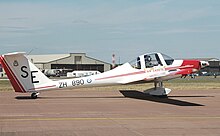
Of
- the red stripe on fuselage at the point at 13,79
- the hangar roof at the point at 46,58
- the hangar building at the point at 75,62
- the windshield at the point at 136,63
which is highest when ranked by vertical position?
the hangar roof at the point at 46,58

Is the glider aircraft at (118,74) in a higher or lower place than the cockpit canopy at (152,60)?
lower

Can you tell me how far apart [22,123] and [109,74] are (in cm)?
1008

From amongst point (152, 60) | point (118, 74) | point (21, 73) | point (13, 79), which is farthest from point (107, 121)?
point (152, 60)

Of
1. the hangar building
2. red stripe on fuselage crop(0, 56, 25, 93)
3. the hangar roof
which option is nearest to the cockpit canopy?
red stripe on fuselage crop(0, 56, 25, 93)

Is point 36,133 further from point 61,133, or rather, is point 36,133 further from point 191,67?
point 191,67

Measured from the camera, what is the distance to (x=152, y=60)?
21.8m

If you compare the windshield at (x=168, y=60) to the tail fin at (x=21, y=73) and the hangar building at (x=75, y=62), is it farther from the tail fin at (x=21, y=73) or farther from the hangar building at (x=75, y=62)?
the hangar building at (x=75, y=62)

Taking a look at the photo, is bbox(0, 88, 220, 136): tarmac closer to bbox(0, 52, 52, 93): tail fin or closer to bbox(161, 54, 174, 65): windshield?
bbox(0, 52, 52, 93): tail fin

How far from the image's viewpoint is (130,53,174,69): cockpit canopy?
21.7 m

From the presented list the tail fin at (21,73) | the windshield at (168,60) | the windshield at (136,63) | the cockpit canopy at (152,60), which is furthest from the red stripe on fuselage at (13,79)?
the windshield at (168,60)

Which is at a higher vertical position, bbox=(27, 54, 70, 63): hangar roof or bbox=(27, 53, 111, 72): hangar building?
bbox=(27, 54, 70, 63): hangar roof

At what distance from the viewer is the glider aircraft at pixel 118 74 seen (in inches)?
779

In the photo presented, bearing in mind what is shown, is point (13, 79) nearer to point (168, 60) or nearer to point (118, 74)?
point (118, 74)

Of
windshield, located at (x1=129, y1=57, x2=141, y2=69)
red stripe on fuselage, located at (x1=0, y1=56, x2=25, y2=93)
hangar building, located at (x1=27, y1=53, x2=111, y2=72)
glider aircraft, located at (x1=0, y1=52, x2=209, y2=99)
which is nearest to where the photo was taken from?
red stripe on fuselage, located at (x1=0, y1=56, x2=25, y2=93)
